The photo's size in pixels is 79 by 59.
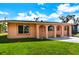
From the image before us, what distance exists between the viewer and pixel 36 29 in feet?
55.4

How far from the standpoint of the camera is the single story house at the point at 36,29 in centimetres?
1586

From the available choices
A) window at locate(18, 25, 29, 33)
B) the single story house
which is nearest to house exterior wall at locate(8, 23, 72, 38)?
the single story house

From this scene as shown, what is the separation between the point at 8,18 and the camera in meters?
14.0

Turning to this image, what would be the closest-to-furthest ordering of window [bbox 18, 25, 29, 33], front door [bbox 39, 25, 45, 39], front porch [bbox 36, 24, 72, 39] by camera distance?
window [bbox 18, 25, 29, 33], front porch [bbox 36, 24, 72, 39], front door [bbox 39, 25, 45, 39]

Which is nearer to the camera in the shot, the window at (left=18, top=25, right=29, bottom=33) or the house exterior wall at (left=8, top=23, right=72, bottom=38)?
the house exterior wall at (left=8, top=23, right=72, bottom=38)

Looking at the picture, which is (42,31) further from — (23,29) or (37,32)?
(23,29)

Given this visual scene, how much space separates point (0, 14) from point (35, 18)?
247cm

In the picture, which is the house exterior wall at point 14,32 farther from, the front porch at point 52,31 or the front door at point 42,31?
the front door at point 42,31

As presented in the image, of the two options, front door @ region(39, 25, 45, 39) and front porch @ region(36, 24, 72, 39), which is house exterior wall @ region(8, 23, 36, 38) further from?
front door @ region(39, 25, 45, 39)

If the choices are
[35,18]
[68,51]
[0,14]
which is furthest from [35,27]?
[68,51]

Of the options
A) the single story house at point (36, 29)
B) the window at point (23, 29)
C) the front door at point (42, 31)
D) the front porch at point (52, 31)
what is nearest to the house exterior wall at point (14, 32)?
the single story house at point (36, 29)

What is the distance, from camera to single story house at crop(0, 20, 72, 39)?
52.0 feet

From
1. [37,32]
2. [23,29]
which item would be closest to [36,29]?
[37,32]

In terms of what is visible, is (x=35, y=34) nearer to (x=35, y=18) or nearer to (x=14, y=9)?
(x=35, y=18)
